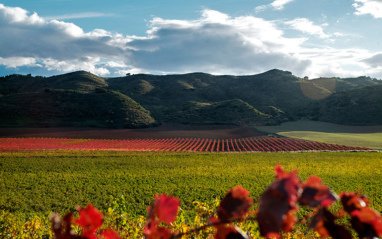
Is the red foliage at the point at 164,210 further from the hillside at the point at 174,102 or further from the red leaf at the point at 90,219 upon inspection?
the hillside at the point at 174,102

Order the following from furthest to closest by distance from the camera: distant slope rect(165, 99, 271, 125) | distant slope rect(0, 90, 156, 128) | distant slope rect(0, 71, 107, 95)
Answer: distant slope rect(0, 71, 107, 95)
distant slope rect(165, 99, 271, 125)
distant slope rect(0, 90, 156, 128)

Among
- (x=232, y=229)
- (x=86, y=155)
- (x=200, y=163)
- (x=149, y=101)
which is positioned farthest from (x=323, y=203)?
(x=149, y=101)

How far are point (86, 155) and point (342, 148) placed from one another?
25.7m

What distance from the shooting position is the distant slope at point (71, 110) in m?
47.7

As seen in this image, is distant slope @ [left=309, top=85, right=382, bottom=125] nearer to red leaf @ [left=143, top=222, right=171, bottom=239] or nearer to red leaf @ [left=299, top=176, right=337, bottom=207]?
red leaf @ [left=299, top=176, right=337, bottom=207]

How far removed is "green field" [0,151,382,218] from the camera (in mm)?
11539

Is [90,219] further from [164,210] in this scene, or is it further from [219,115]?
[219,115]

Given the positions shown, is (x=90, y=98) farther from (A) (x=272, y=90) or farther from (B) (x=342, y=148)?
(A) (x=272, y=90)

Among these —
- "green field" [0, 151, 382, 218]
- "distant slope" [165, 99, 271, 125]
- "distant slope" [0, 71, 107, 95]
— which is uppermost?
"distant slope" [0, 71, 107, 95]

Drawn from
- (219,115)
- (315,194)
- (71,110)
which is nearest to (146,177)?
(315,194)

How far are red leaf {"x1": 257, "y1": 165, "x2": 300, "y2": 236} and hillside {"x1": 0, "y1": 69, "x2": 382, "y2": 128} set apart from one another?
49170mm

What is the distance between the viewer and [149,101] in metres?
82.7

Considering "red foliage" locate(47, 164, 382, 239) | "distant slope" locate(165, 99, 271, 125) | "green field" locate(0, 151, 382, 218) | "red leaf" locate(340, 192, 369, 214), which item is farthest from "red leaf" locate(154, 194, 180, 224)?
"distant slope" locate(165, 99, 271, 125)

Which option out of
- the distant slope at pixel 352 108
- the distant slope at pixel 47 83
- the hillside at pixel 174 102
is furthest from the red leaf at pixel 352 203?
the distant slope at pixel 47 83
